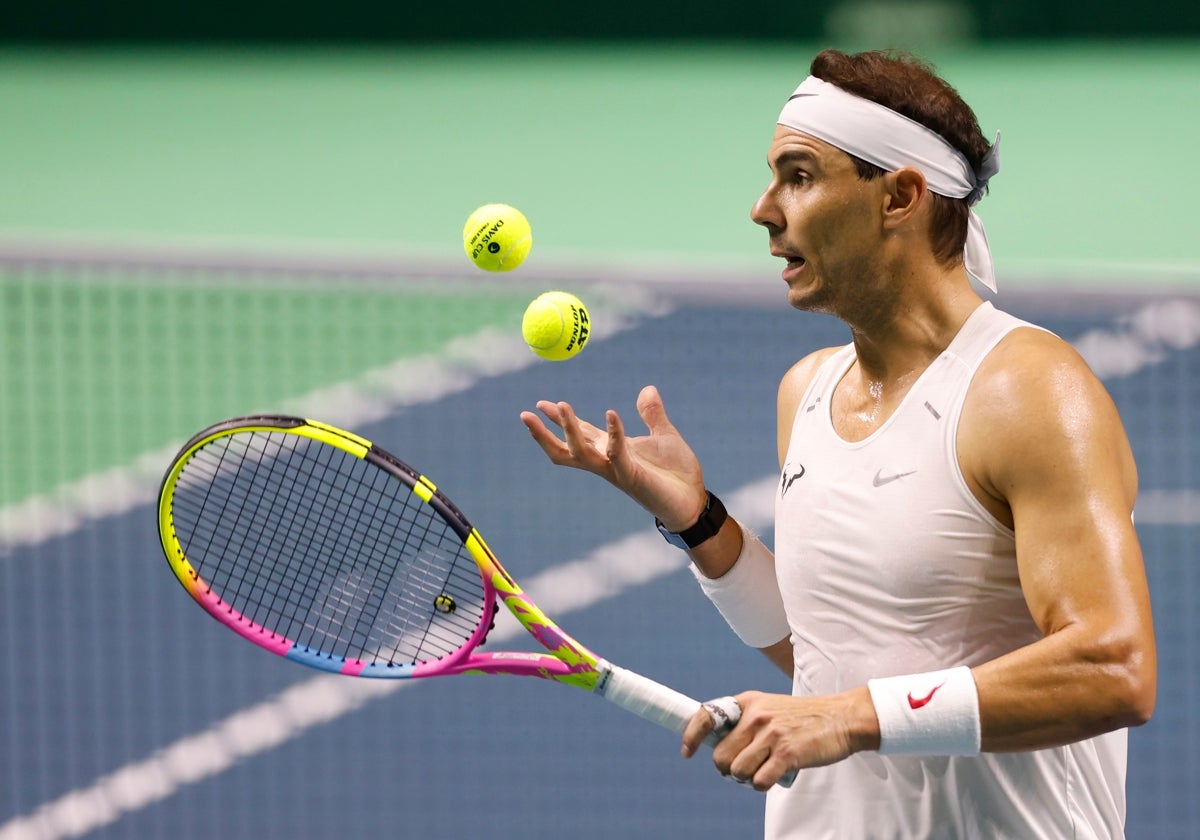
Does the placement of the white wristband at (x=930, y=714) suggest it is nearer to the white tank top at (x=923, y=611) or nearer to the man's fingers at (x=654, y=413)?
the white tank top at (x=923, y=611)

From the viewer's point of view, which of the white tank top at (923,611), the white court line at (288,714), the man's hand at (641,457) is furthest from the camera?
the white court line at (288,714)

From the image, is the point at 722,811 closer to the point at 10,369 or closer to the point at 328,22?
the point at 10,369

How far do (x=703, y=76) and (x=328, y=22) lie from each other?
171 cm

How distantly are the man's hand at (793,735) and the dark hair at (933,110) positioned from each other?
2.26 ft

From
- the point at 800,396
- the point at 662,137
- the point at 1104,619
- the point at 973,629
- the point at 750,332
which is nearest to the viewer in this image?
the point at 1104,619

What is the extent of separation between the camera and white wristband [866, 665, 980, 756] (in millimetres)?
2105

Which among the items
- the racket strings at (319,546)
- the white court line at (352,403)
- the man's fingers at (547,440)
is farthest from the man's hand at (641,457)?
the white court line at (352,403)

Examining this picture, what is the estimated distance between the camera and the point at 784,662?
111 inches

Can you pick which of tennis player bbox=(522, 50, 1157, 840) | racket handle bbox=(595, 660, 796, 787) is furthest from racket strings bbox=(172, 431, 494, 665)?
tennis player bbox=(522, 50, 1157, 840)

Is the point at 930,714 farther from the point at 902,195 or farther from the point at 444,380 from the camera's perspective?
the point at 444,380

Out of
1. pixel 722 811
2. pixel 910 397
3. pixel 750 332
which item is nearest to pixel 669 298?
pixel 750 332

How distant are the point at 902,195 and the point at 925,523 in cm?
50

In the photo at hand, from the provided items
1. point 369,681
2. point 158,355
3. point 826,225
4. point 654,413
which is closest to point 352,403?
point 158,355

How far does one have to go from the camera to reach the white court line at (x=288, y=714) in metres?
4.89
